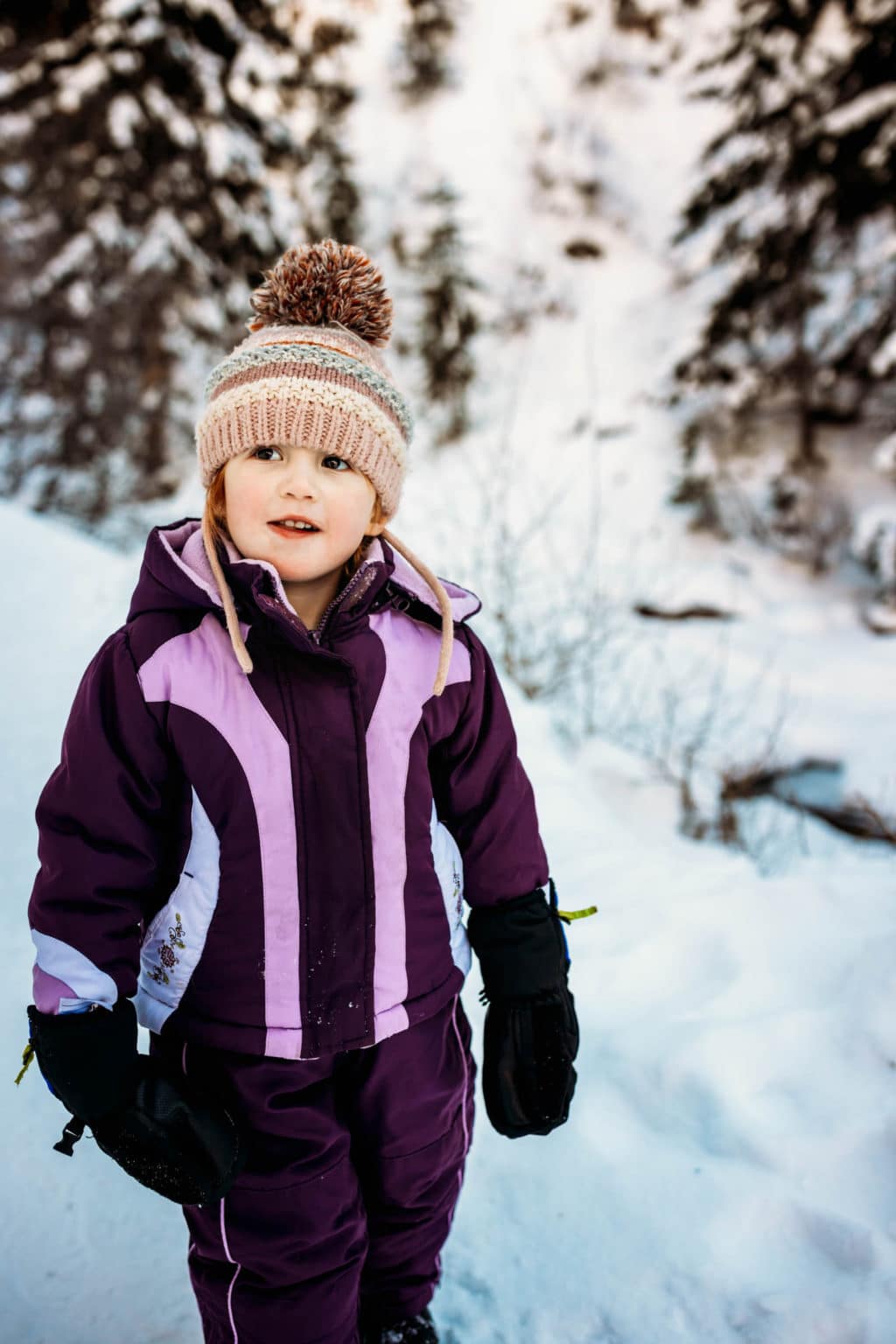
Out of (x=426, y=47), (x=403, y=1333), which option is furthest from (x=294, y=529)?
(x=426, y=47)

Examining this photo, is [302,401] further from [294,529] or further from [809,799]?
[809,799]

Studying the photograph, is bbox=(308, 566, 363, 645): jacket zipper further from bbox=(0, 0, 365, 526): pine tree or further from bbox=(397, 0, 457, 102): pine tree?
bbox=(397, 0, 457, 102): pine tree

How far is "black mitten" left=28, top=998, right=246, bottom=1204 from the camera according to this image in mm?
971

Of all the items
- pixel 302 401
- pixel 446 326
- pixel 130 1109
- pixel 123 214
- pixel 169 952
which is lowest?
pixel 130 1109

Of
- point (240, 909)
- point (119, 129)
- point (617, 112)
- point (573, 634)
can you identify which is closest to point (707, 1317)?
point (240, 909)

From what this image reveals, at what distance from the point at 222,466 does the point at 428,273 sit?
42.0 feet

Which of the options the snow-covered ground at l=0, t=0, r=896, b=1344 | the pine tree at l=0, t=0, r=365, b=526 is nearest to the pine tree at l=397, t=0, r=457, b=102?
the pine tree at l=0, t=0, r=365, b=526

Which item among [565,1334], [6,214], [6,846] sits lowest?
[565,1334]

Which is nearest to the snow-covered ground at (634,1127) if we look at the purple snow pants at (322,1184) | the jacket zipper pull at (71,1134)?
the purple snow pants at (322,1184)

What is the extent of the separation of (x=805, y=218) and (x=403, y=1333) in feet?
38.9

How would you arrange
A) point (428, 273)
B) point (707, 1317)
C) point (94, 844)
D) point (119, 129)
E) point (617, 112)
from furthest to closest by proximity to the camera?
point (617, 112) < point (428, 273) < point (119, 129) < point (707, 1317) < point (94, 844)

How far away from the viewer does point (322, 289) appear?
1188 millimetres

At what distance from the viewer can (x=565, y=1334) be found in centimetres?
131

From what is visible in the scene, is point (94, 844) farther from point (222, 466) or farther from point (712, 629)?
point (712, 629)
